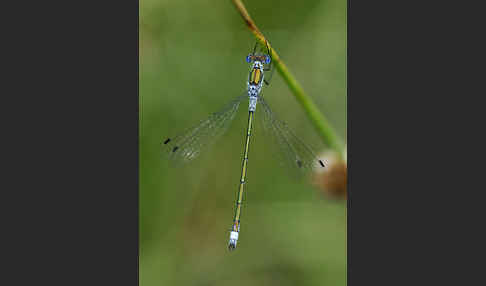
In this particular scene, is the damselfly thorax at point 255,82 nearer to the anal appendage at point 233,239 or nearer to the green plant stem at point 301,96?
the green plant stem at point 301,96

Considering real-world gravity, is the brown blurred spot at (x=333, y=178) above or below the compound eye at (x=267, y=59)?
below

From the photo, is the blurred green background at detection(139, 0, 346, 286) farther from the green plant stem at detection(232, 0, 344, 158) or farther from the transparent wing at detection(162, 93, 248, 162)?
the green plant stem at detection(232, 0, 344, 158)

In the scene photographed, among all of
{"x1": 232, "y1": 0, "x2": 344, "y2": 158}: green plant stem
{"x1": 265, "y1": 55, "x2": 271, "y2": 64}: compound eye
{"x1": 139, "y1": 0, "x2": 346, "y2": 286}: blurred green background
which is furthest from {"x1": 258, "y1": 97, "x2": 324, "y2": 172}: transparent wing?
{"x1": 265, "y1": 55, "x2": 271, "y2": 64}: compound eye

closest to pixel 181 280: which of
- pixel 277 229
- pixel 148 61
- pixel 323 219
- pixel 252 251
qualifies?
pixel 252 251

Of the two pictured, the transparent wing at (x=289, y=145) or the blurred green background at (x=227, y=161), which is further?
the blurred green background at (x=227, y=161)

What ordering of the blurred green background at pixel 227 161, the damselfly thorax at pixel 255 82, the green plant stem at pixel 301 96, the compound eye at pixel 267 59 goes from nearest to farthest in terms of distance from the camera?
the green plant stem at pixel 301 96
the compound eye at pixel 267 59
the damselfly thorax at pixel 255 82
the blurred green background at pixel 227 161

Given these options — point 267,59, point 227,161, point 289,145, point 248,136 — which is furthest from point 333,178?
point 267,59

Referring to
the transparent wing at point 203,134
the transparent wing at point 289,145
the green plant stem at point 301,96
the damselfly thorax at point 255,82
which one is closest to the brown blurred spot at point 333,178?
the transparent wing at point 289,145
